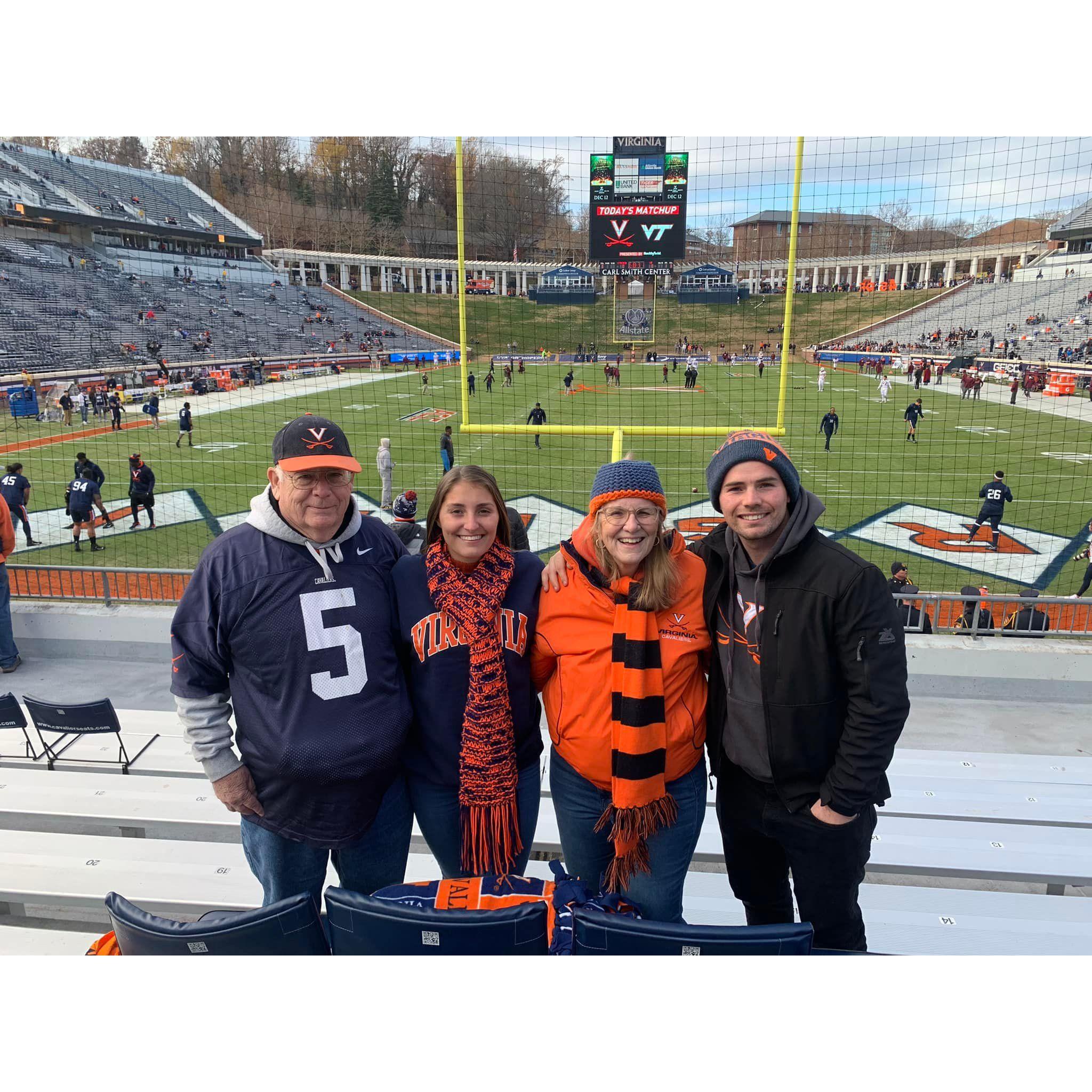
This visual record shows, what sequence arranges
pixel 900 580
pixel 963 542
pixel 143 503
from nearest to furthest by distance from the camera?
pixel 900 580 → pixel 963 542 → pixel 143 503

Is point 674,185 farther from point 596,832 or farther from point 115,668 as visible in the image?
point 115,668

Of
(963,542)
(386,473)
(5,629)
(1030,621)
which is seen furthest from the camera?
(386,473)

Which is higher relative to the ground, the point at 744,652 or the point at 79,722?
the point at 744,652

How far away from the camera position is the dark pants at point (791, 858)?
6.41 feet

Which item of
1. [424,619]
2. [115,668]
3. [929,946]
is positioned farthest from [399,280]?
[929,946]

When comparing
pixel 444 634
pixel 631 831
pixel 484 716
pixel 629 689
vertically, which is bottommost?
pixel 631 831

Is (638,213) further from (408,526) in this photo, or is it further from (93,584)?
(93,584)

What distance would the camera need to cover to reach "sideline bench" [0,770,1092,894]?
2.67 m

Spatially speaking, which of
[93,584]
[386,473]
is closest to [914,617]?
[93,584]

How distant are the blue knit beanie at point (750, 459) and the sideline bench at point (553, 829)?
61.9 inches

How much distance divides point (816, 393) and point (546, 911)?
84.9 feet

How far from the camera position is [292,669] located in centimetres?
192

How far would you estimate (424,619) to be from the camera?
2031mm

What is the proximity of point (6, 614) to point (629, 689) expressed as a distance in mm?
5187
